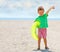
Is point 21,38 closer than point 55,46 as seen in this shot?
No

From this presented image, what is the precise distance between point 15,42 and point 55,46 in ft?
4.26

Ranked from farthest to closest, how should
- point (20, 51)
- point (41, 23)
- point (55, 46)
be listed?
1. point (55, 46)
2. point (20, 51)
3. point (41, 23)

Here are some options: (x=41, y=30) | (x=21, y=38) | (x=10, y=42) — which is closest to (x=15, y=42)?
(x=10, y=42)

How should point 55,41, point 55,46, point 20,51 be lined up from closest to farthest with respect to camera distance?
point 20,51
point 55,46
point 55,41

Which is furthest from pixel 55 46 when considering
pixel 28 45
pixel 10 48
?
pixel 10 48

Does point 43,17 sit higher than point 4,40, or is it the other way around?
point 43,17

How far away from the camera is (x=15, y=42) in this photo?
825 cm

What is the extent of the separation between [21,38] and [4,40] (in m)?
0.70

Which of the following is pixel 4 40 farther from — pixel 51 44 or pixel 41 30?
pixel 41 30

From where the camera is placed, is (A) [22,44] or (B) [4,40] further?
(B) [4,40]

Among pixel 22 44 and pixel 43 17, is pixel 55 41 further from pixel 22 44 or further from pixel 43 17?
pixel 43 17

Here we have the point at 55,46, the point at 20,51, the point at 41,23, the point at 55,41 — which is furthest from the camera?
the point at 55,41

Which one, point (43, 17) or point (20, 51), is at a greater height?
point (43, 17)

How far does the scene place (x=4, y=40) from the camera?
860 centimetres
